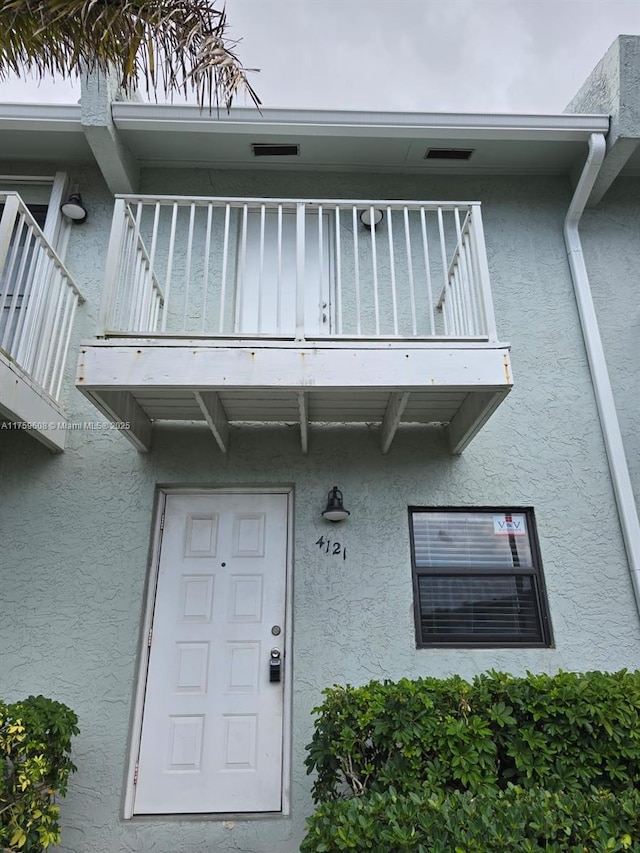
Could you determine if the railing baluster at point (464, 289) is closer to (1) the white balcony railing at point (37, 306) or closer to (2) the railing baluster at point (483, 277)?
(2) the railing baluster at point (483, 277)

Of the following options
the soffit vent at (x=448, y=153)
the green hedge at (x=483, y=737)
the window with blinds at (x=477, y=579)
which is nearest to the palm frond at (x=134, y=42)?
the soffit vent at (x=448, y=153)

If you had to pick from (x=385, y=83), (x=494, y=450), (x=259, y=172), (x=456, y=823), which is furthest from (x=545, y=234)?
(x=456, y=823)

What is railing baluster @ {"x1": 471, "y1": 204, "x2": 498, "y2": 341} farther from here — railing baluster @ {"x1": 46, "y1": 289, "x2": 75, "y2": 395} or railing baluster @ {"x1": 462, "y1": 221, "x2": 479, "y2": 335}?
railing baluster @ {"x1": 46, "y1": 289, "x2": 75, "y2": 395}

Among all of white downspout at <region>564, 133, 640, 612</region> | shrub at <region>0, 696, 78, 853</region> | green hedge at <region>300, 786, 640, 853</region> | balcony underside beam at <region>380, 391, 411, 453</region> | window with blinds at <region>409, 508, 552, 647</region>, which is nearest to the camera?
green hedge at <region>300, 786, 640, 853</region>

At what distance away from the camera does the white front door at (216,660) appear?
3.79 metres

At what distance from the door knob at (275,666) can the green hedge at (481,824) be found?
4.59ft

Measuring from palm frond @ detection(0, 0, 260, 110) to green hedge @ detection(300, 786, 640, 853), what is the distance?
4.00 metres

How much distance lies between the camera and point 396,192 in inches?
216

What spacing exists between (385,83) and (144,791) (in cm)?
927

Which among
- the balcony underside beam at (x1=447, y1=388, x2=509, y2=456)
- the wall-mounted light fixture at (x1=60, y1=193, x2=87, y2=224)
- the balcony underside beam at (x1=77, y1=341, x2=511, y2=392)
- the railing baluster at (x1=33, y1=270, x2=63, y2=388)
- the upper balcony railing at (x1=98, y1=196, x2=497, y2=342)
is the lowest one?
the balcony underside beam at (x1=447, y1=388, x2=509, y2=456)

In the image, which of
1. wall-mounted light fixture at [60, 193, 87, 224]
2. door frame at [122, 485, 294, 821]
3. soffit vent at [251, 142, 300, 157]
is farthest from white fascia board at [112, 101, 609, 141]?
door frame at [122, 485, 294, 821]

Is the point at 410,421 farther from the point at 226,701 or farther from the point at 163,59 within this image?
the point at 163,59

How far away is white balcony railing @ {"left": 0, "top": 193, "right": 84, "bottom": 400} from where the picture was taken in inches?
155

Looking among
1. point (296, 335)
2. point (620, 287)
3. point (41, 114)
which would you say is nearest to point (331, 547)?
point (296, 335)
